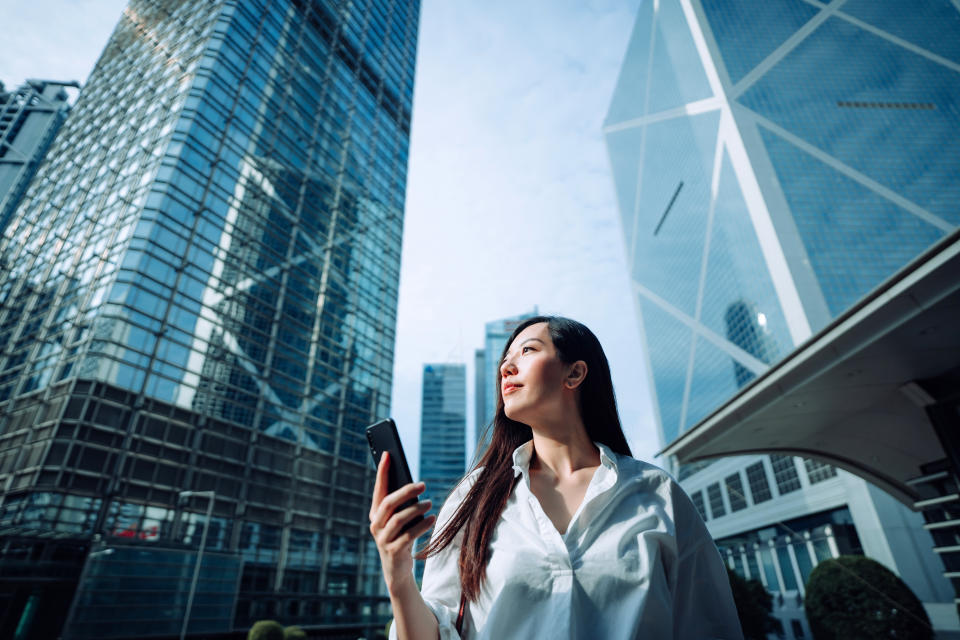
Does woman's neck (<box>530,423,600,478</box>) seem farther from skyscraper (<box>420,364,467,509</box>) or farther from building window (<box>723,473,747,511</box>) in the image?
skyscraper (<box>420,364,467,509</box>)

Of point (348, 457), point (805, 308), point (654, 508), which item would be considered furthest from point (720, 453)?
point (805, 308)

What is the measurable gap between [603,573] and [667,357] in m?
79.7

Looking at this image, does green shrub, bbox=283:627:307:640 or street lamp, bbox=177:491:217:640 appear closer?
street lamp, bbox=177:491:217:640

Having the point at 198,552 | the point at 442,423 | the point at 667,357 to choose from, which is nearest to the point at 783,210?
the point at 667,357

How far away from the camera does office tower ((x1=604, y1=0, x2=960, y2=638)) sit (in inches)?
1585

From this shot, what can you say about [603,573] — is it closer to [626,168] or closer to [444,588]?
[444,588]

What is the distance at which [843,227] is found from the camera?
1972 inches

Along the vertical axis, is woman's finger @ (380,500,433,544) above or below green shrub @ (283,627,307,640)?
above

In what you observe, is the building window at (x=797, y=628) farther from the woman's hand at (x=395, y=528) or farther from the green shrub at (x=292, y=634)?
the woman's hand at (x=395, y=528)

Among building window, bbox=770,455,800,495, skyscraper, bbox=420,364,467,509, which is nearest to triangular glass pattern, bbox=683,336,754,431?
building window, bbox=770,455,800,495

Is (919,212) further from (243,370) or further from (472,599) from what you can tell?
(472,599)

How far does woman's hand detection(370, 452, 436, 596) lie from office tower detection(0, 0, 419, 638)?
2540cm

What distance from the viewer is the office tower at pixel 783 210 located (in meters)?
40.2

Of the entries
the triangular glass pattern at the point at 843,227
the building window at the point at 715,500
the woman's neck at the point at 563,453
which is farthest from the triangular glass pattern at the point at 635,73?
the woman's neck at the point at 563,453
